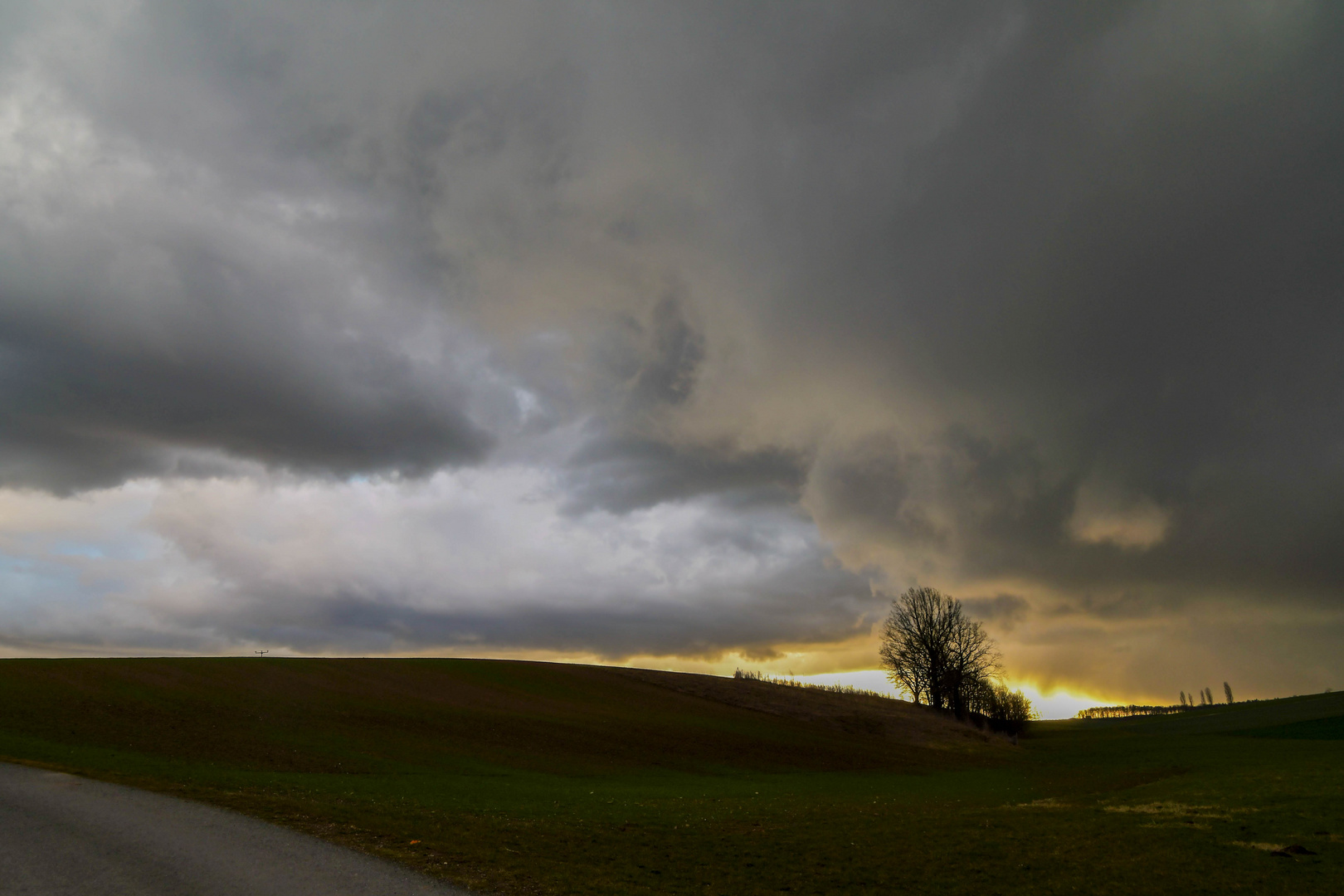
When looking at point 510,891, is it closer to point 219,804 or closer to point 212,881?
point 212,881

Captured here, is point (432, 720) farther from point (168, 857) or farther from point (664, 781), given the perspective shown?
point (168, 857)

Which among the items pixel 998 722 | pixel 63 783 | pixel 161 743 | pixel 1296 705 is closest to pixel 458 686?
pixel 161 743

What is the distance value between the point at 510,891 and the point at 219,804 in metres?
12.7

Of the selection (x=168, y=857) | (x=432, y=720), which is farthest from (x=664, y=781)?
(x=168, y=857)

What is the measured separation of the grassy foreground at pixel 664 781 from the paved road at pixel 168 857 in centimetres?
126

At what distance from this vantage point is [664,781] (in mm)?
42344

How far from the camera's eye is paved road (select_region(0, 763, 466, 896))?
1204 cm

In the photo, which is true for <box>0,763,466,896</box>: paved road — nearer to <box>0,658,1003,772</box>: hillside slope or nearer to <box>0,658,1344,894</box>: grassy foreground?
<box>0,658,1344,894</box>: grassy foreground

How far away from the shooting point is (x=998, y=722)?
373 ft

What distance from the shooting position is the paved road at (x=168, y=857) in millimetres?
12039

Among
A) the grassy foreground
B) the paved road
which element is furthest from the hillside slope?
the paved road

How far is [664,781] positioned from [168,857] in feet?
108

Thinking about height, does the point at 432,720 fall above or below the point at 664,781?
above

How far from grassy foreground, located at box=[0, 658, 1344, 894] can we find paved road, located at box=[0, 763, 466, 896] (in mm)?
1261
